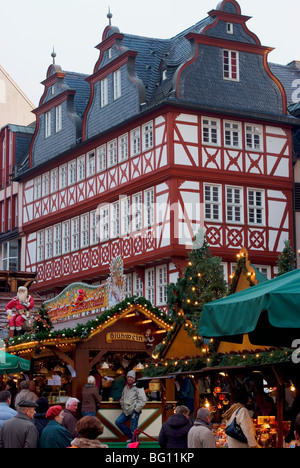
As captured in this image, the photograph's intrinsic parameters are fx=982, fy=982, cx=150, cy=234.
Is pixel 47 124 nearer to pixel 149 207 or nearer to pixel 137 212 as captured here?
pixel 137 212

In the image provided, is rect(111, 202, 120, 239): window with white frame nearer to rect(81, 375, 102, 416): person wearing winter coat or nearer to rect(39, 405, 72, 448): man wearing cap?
rect(81, 375, 102, 416): person wearing winter coat

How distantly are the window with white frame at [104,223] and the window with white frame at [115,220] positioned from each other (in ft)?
1.50

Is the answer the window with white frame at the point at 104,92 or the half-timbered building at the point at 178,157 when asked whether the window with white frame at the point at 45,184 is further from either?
the window with white frame at the point at 104,92

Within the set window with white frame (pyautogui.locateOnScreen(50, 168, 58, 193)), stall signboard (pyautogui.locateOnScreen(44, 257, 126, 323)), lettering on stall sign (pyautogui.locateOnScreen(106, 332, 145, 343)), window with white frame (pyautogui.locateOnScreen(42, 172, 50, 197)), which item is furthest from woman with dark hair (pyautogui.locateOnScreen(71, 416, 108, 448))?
window with white frame (pyautogui.locateOnScreen(42, 172, 50, 197))

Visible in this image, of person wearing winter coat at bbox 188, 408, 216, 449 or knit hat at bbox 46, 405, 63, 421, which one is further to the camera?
person wearing winter coat at bbox 188, 408, 216, 449

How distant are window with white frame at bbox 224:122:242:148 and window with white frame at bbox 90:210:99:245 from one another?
21.5 feet

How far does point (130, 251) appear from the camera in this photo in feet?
118

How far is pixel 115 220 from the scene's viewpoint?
124ft

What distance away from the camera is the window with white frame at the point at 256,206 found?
118 feet

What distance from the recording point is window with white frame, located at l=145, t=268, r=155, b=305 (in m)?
35.4

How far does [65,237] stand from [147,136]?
7841 mm

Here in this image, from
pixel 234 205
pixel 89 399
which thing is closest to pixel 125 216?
pixel 234 205

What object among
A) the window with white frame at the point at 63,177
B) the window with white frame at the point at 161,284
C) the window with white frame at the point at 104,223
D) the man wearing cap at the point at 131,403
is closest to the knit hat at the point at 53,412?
the man wearing cap at the point at 131,403
